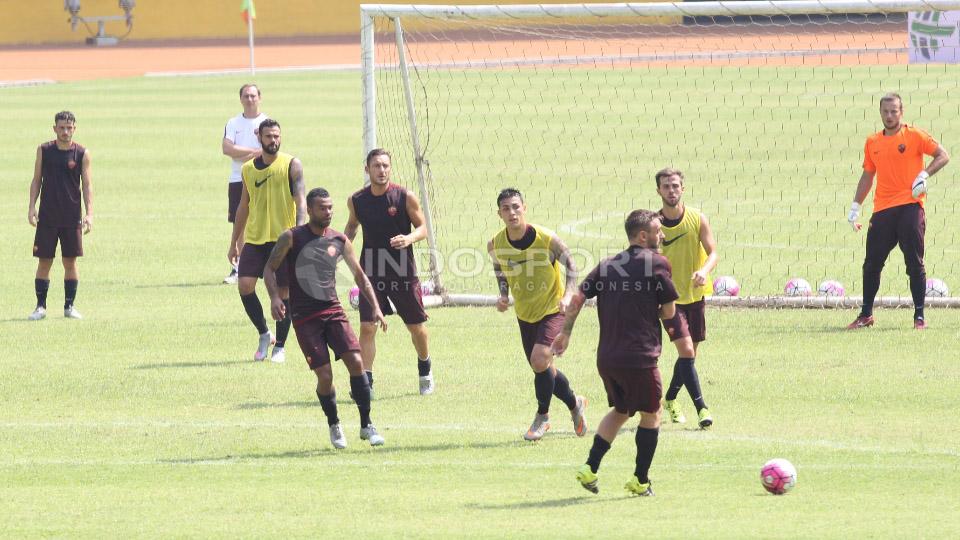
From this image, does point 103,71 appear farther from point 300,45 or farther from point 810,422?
point 810,422

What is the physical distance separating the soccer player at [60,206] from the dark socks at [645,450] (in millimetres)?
8604

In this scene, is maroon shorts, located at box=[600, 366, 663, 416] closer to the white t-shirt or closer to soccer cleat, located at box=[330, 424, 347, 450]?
soccer cleat, located at box=[330, 424, 347, 450]

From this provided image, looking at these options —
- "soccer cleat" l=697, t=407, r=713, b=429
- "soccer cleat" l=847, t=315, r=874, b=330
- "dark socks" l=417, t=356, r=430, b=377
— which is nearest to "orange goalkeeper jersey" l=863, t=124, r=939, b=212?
"soccer cleat" l=847, t=315, r=874, b=330

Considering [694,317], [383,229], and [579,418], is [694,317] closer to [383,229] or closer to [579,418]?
[579,418]

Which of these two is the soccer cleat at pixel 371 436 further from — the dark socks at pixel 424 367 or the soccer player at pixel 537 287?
the dark socks at pixel 424 367

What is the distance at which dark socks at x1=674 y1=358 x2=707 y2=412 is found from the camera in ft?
37.8

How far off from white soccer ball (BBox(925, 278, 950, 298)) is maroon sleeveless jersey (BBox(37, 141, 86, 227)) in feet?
30.6

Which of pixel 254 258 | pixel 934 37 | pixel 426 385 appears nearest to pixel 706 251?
pixel 426 385

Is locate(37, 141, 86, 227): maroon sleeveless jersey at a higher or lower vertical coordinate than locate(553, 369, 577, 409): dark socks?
higher

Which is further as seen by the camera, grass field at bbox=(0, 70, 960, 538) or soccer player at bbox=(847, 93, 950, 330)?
soccer player at bbox=(847, 93, 950, 330)

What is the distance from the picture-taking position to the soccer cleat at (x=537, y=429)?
11.2m

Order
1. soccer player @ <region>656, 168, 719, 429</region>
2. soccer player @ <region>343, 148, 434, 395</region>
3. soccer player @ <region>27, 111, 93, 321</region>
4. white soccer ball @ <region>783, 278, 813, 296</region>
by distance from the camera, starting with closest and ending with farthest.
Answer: soccer player @ <region>656, 168, 719, 429</region> < soccer player @ <region>343, 148, 434, 395</region> < soccer player @ <region>27, 111, 93, 321</region> < white soccer ball @ <region>783, 278, 813, 296</region>

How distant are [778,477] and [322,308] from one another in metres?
3.65

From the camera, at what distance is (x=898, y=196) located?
15.1m
